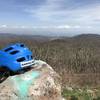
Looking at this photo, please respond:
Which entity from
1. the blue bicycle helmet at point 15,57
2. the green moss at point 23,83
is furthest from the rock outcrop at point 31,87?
the blue bicycle helmet at point 15,57

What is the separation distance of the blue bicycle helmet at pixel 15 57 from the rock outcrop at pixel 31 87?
25 cm

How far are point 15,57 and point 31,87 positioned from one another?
752mm

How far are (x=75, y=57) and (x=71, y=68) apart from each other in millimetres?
29641

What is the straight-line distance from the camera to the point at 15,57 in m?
6.40

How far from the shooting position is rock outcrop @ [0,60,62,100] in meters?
6.25

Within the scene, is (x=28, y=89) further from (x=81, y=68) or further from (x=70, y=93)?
(x=81, y=68)

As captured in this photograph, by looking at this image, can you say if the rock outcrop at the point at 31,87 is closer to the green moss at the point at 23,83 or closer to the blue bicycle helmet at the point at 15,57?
the green moss at the point at 23,83

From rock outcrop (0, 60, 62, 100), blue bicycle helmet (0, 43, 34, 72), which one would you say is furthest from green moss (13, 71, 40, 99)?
blue bicycle helmet (0, 43, 34, 72)

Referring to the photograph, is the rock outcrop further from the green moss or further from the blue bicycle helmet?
the blue bicycle helmet

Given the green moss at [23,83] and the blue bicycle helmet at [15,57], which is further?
the blue bicycle helmet at [15,57]

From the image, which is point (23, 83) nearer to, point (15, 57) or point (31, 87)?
point (31, 87)

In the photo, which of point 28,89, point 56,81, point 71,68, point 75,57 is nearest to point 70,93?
point 56,81

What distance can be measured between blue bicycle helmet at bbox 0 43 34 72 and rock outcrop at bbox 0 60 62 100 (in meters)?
0.25

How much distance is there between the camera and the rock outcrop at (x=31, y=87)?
6.25m
